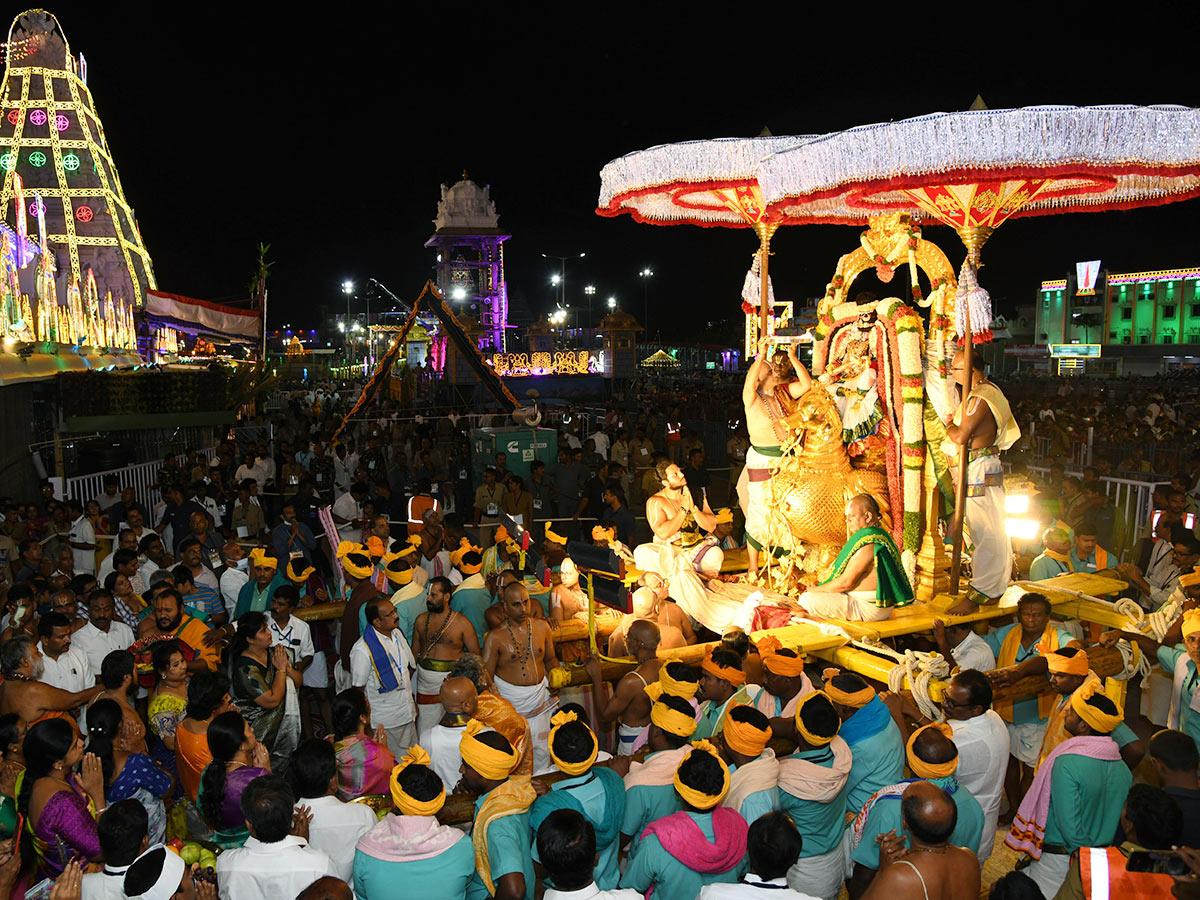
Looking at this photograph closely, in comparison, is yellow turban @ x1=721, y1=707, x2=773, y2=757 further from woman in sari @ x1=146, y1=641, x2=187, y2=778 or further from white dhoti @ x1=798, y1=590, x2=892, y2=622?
white dhoti @ x1=798, y1=590, x2=892, y2=622

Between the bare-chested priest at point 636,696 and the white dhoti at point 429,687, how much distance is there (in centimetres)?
110

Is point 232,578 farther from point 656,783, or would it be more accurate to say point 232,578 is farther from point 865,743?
point 865,743

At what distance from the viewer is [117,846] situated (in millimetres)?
3049

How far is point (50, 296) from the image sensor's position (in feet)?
67.9

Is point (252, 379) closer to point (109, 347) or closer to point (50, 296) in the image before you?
point (50, 296)

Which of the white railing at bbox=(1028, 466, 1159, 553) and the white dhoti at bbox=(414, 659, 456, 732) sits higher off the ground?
the white railing at bbox=(1028, 466, 1159, 553)

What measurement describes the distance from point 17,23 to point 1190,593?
132 feet

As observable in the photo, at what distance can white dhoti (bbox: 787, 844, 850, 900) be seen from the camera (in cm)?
387

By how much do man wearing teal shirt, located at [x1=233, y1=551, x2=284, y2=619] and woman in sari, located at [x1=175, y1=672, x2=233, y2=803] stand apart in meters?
2.04

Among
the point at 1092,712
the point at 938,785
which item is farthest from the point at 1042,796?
the point at 938,785

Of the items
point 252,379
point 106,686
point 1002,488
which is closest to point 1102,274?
point 252,379

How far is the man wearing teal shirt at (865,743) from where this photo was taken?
4.07 meters

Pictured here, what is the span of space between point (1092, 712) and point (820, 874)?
1427mm

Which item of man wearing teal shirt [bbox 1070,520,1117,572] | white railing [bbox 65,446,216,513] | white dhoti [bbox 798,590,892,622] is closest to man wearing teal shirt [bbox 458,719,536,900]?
white dhoti [bbox 798,590,892,622]
